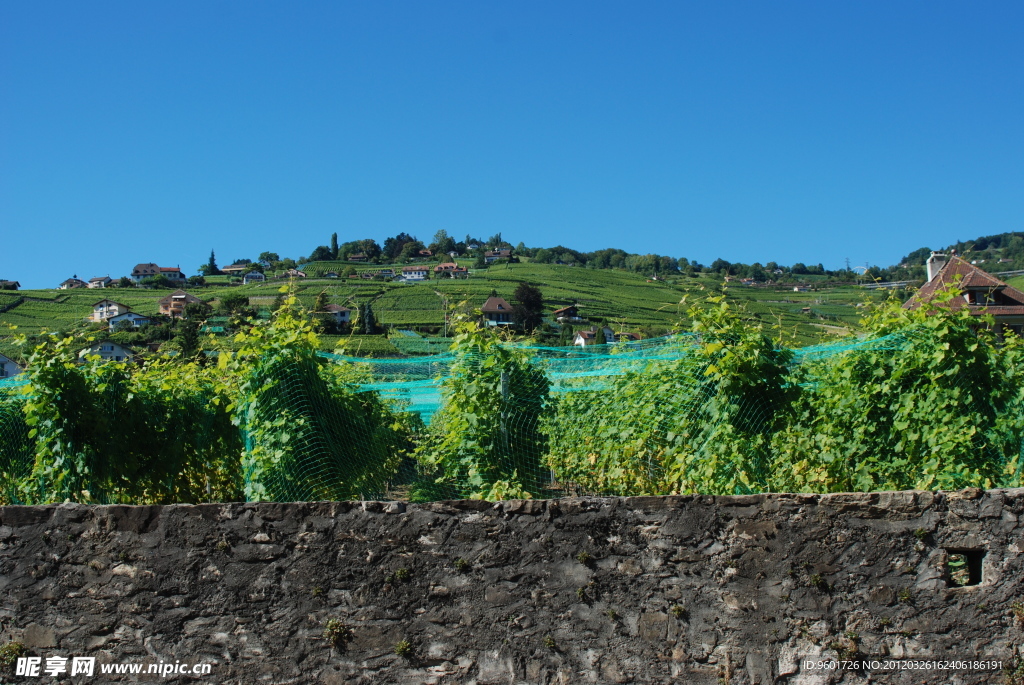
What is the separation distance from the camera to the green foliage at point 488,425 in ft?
17.8

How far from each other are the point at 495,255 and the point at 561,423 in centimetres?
6753

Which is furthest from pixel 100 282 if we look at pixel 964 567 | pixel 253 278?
pixel 964 567

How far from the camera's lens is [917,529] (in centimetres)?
367

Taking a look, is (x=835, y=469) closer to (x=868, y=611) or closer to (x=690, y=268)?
(x=868, y=611)

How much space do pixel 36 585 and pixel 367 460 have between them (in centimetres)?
234

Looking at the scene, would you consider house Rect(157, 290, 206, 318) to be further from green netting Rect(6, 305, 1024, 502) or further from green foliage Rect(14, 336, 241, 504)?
green netting Rect(6, 305, 1024, 502)

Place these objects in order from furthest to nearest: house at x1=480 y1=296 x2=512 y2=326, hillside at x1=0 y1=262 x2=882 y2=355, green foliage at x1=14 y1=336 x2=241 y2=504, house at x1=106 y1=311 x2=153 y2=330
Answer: hillside at x1=0 y1=262 x2=882 y2=355 → house at x1=106 y1=311 x2=153 y2=330 → house at x1=480 y1=296 x2=512 y2=326 → green foliage at x1=14 y1=336 x2=241 y2=504

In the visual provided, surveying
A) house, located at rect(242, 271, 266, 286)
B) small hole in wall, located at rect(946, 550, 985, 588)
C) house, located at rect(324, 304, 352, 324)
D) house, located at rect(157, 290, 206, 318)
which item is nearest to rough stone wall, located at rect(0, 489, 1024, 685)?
small hole in wall, located at rect(946, 550, 985, 588)

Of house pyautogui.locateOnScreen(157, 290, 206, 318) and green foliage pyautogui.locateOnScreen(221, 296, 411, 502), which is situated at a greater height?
house pyautogui.locateOnScreen(157, 290, 206, 318)

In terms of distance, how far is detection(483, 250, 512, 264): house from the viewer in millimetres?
71044

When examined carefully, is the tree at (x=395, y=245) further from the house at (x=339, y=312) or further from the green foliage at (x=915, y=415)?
the green foliage at (x=915, y=415)

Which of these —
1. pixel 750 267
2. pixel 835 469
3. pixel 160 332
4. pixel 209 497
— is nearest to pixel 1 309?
pixel 160 332

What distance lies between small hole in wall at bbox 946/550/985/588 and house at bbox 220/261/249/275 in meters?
86.7

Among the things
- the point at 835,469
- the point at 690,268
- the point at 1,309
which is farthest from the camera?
the point at 690,268
